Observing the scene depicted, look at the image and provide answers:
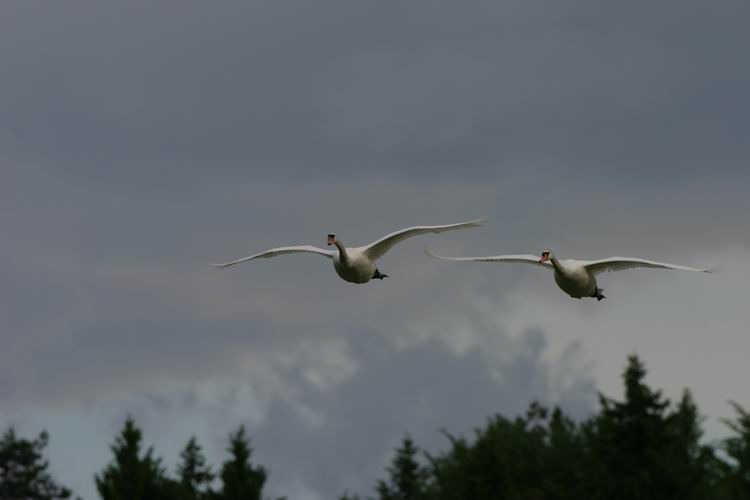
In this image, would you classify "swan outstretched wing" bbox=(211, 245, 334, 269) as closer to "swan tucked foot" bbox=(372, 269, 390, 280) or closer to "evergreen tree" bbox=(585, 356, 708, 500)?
"swan tucked foot" bbox=(372, 269, 390, 280)

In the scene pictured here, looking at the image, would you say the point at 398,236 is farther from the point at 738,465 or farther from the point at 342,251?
the point at 738,465

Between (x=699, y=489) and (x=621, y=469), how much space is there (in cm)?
536

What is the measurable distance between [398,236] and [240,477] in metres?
50.3

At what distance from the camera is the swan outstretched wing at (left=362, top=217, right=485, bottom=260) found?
5553cm

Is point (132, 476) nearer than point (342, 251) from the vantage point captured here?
No

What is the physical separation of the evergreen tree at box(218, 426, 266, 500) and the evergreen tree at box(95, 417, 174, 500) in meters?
6.34

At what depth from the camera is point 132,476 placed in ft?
367

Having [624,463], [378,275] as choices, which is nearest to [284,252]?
[378,275]

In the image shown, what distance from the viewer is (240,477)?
10544cm

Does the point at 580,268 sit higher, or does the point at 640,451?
the point at 640,451

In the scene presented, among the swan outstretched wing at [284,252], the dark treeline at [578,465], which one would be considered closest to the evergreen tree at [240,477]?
the dark treeline at [578,465]

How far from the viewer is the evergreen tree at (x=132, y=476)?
112 metres

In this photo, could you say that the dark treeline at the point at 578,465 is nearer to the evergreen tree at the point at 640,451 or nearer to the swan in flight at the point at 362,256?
the evergreen tree at the point at 640,451

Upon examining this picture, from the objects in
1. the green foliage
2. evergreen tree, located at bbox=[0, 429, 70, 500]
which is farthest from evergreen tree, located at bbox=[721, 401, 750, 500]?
evergreen tree, located at bbox=[0, 429, 70, 500]
